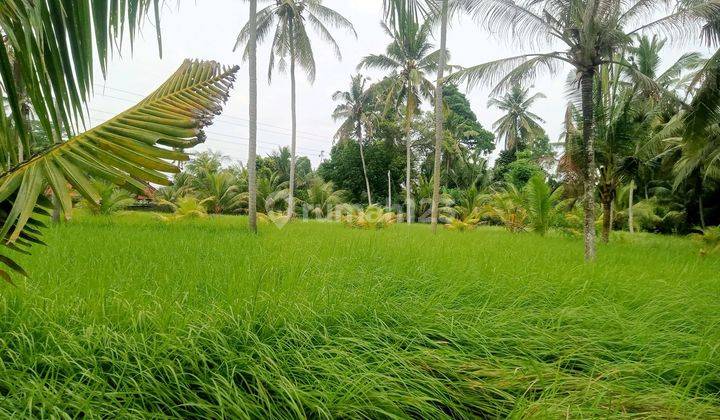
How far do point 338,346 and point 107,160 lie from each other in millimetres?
1607

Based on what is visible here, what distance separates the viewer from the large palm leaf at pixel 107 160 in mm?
905

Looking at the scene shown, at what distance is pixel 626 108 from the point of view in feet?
25.8

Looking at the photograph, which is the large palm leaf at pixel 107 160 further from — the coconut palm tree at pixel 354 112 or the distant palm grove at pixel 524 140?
the coconut palm tree at pixel 354 112

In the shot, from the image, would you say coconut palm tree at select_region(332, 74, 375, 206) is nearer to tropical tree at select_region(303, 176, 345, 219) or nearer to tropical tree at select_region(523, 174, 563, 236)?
tropical tree at select_region(303, 176, 345, 219)

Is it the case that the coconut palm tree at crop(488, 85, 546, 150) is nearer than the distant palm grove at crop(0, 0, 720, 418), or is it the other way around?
the distant palm grove at crop(0, 0, 720, 418)

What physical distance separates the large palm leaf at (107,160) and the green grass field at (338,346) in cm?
91

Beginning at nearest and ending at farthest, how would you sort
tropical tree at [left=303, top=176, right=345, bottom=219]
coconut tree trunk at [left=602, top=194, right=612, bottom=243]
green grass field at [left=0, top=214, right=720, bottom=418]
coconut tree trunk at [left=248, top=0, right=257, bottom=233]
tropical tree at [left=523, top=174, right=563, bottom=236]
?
1. green grass field at [left=0, top=214, right=720, bottom=418]
2. coconut tree trunk at [left=248, top=0, right=257, bottom=233]
3. coconut tree trunk at [left=602, top=194, right=612, bottom=243]
4. tropical tree at [left=523, top=174, right=563, bottom=236]
5. tropical tree at [left=303, top=176, right=345, bottom=219]

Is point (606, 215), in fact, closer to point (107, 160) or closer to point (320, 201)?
point (107, 160)

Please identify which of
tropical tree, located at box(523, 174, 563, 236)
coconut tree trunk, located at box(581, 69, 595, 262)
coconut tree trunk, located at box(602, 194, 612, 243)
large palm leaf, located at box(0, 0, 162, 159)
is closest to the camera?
large palm leaf, located at box(0, 0, 162, 159)

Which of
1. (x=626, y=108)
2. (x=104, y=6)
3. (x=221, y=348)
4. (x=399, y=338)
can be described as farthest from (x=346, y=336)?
(x=626, y=108)

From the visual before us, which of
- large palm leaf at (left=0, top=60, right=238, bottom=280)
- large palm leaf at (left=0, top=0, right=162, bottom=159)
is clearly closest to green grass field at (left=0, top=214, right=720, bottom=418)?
large palm leaf at (left=0, top=60, right=238, bottom=280)

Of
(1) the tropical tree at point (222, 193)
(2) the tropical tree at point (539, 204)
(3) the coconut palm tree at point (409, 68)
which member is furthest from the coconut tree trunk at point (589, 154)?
(1) the tropical tree at point (222, 193)

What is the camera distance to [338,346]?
7.29 ft

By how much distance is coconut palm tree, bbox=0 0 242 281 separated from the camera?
87 cm
